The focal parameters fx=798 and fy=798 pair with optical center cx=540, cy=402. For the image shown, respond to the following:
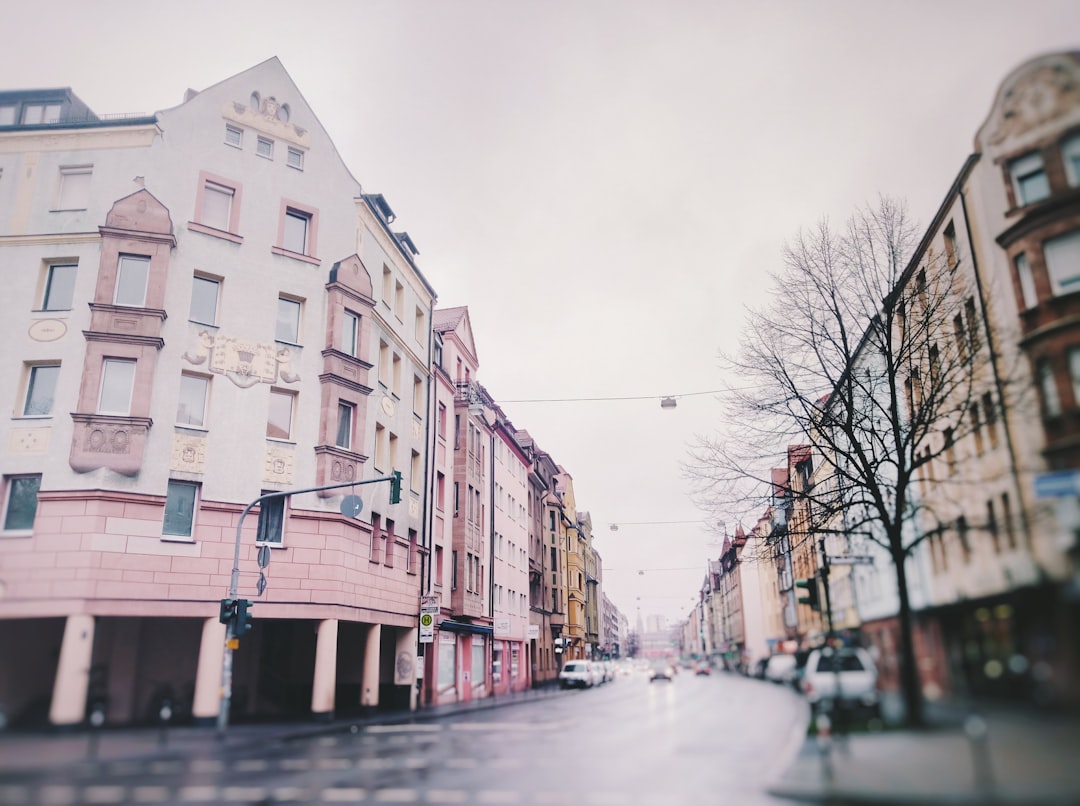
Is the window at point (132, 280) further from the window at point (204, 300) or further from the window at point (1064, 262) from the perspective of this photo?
the window at point (1064, 262)

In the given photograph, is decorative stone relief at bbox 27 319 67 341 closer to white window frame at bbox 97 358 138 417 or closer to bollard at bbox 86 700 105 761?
white window frame at bbox 97 358 138 417

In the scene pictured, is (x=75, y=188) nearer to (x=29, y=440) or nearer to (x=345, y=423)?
(x=29, y=440)

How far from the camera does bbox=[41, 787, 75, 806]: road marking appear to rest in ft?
36.6

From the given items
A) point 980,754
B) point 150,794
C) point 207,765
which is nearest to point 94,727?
point 207,765

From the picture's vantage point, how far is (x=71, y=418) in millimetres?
23953

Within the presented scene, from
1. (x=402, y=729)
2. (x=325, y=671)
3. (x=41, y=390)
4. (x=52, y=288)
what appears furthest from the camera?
(x=325, y=671)

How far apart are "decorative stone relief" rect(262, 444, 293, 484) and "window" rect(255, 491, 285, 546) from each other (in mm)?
696

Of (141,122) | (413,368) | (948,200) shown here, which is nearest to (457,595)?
(413,368)

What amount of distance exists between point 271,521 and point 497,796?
17451mm

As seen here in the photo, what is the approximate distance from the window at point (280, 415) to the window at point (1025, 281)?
23400 mm

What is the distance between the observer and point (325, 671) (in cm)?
2664

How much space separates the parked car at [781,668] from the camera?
12.1 m

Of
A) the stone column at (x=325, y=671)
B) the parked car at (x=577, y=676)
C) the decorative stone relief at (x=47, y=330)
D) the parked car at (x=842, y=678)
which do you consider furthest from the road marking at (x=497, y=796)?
the parked car at (x=577, y=676)

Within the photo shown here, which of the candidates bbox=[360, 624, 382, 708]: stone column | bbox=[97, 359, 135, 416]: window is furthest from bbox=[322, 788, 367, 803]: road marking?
bbox=[360, 624, 382, 708]: stone column
